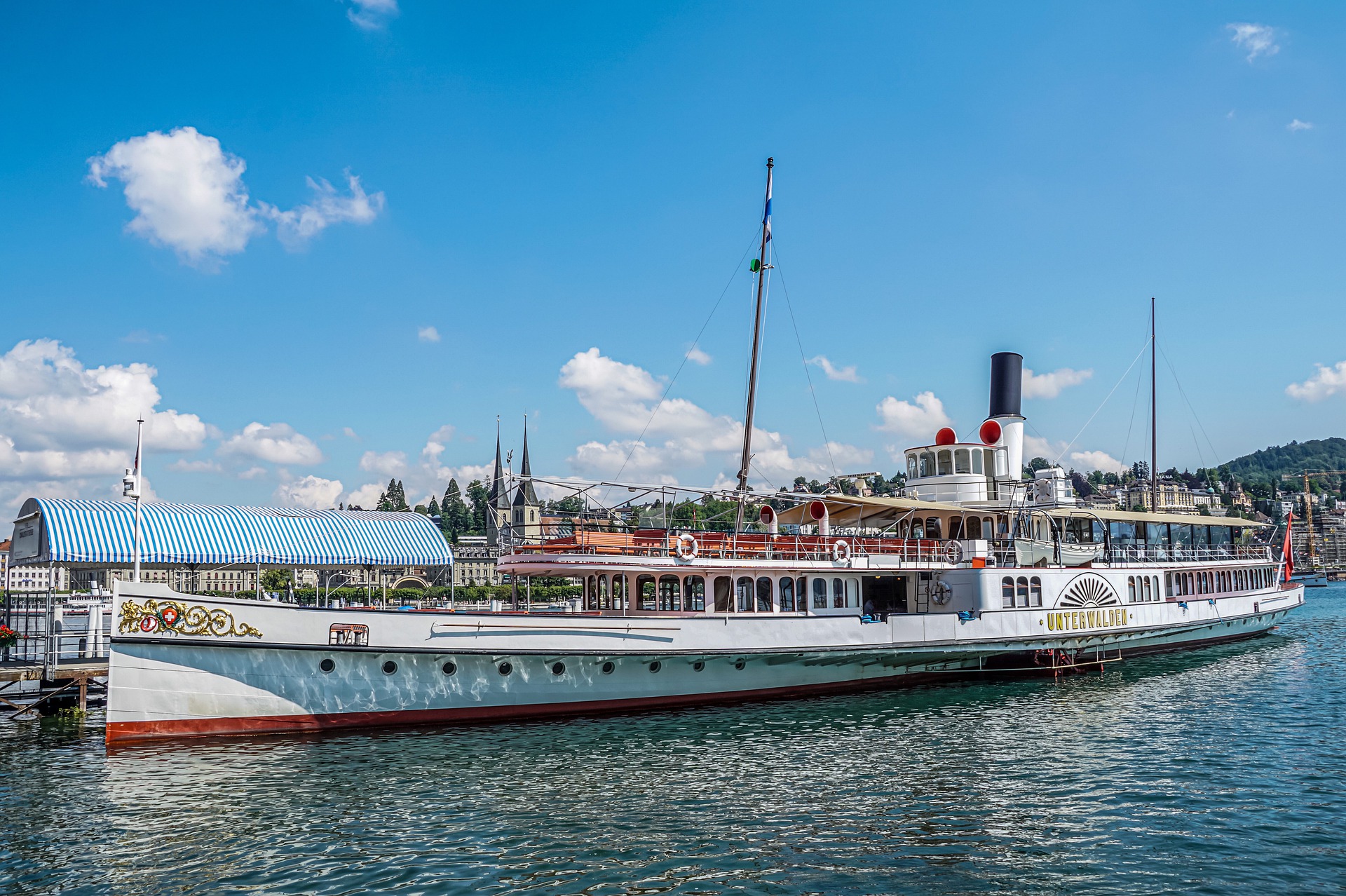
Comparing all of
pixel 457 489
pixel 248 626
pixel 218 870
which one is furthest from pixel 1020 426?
pixel 457 489

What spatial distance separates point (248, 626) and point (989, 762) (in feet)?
50.8

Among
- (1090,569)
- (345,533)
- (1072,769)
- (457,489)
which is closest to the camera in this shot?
(1072,769)

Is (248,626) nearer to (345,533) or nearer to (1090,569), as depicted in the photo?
(345,533)

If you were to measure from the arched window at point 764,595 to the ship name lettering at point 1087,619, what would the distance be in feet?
30.5

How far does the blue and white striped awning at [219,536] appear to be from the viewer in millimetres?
28703

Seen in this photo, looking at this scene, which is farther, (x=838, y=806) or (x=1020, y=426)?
(x=1020, y=426)

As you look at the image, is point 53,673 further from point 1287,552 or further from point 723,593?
point 1287,552

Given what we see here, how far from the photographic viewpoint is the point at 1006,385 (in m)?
31.9

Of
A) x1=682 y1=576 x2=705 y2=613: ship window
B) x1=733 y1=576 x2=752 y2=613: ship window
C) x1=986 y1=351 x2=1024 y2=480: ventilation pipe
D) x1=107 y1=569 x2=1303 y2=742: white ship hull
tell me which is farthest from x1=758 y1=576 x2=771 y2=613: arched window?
x1=986 y1=351 x2=1024 y2=480: ventilation pipe

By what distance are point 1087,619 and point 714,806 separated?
18.6m

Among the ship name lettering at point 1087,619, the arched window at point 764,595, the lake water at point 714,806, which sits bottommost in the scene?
the lake water at point 714,806

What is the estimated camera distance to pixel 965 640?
1006 inches

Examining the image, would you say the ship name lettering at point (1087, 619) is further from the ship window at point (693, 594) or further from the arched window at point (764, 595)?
the ship window at point (693, 594)

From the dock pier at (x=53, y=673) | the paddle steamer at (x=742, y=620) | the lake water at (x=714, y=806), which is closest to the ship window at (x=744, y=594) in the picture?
the paddle steamer at (x=742, y=620)
